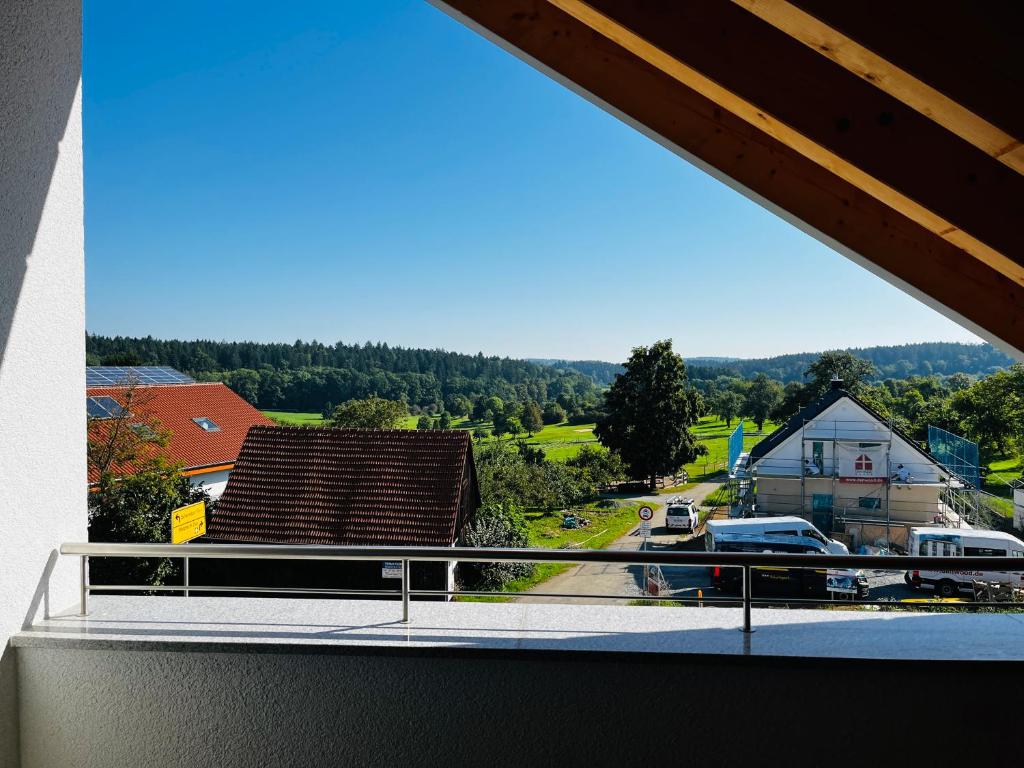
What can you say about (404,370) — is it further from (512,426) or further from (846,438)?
(846,438)

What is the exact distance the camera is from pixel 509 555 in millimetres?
1428

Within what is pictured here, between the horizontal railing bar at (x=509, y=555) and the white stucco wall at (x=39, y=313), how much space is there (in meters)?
0.11

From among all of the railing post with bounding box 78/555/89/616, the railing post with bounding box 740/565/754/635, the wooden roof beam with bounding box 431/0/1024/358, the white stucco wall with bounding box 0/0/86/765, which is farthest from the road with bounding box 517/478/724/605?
the wooden roof beam with bounding box 431/0/1024/358

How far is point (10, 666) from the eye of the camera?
4.66ft

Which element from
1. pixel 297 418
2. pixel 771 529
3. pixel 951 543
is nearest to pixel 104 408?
pixel 297 418

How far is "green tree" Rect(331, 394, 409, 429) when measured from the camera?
6.78 meters

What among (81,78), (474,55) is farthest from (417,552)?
(474,55)

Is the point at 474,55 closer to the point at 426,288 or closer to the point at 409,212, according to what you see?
the point at 409,212

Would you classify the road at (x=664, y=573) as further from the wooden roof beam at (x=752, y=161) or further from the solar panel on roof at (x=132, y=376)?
the solar panel on roof at (x=132, y=376)

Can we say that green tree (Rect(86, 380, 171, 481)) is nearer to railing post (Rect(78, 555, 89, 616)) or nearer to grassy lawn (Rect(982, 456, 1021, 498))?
railing post (Rect(78, 555, 89, 616))

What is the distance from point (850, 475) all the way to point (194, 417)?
6.28 meters

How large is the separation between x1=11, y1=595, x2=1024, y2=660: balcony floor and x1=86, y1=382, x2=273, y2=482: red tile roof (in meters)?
4.96

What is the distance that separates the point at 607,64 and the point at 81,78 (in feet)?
4.05

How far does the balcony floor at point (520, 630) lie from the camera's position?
1332mm
